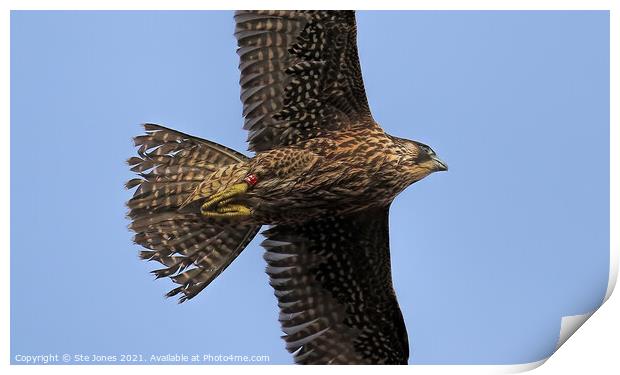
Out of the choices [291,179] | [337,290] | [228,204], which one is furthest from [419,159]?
[228,204]

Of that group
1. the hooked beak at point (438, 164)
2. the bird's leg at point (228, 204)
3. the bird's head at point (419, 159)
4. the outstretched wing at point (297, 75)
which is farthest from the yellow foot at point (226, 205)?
the hooked beak at point (438, 164)

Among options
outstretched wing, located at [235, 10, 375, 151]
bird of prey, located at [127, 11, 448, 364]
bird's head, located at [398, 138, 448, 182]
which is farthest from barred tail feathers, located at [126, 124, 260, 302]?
bird's head, located at [398, 138, 448, 182]

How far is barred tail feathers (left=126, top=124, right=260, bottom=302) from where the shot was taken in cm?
638

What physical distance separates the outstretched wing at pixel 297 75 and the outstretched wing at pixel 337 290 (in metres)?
0.52

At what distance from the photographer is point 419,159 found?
20.7 feet

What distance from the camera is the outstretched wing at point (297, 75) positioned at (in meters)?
6.24

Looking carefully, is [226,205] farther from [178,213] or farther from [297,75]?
[297,75]

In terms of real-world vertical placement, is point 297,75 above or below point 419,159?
above

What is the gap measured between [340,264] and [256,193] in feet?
2.18

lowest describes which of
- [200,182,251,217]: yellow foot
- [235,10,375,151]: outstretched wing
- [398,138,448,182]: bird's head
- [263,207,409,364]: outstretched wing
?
[263,207,409,364]: outstretched wing

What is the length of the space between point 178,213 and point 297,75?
0.93 m

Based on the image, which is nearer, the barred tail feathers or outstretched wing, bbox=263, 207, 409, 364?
the barred tail feathers

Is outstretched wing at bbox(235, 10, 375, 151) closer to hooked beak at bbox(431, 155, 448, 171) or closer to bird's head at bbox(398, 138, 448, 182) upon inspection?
bird's head at bbox(398, 138, 448, 182)

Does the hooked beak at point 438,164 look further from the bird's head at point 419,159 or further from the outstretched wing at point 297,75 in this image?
the outstretched wing at point 297,75
